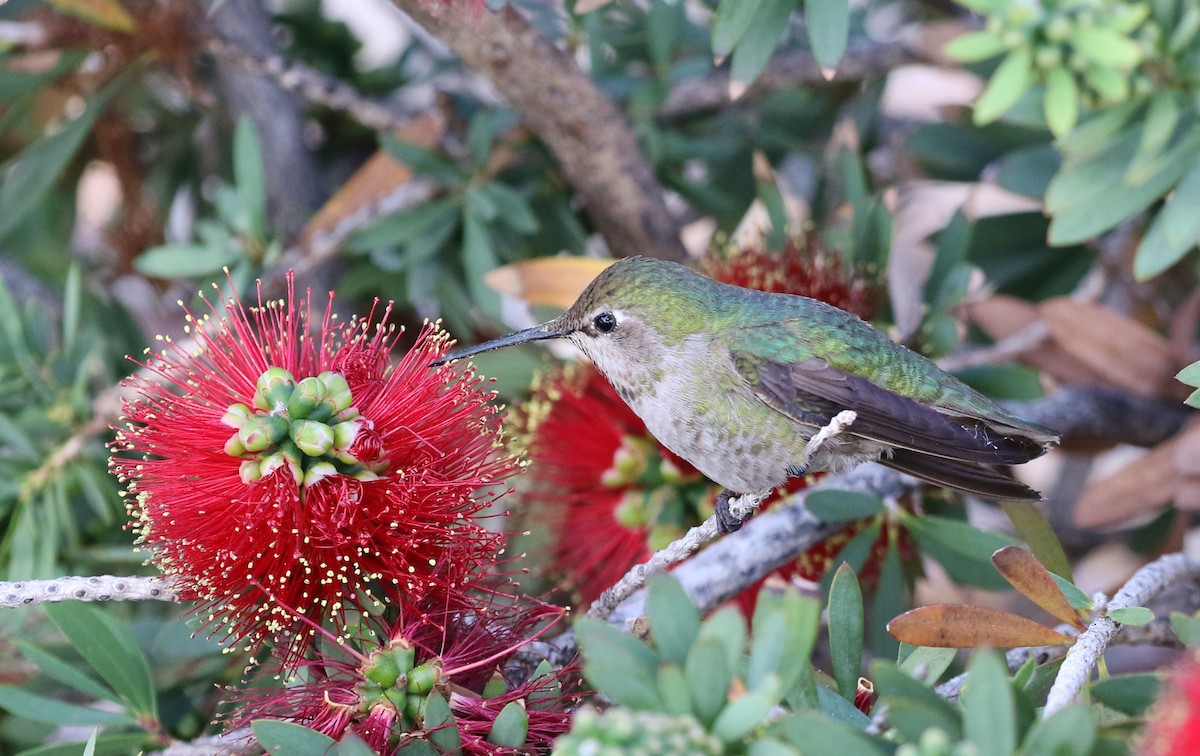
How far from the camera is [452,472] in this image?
1031 mm

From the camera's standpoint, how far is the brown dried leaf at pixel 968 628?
2.85 feet

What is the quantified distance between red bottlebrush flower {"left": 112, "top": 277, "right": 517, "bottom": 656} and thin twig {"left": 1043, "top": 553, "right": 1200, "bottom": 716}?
1.59 feet

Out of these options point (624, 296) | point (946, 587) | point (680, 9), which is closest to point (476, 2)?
point (624, 296)

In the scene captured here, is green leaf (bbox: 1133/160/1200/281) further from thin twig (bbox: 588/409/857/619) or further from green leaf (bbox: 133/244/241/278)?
green leaf (bbox: 133/244/241/278)

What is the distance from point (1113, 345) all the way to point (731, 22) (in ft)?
2.57

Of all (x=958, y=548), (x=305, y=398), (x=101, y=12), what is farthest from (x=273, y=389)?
(x=101, y=12)

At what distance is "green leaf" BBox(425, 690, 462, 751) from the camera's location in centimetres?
84

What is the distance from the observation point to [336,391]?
0.96 m

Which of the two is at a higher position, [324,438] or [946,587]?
[324,438]

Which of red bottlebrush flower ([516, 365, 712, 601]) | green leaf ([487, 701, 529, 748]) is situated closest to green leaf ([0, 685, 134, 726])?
green leaf ([487, 701, 529, 748])

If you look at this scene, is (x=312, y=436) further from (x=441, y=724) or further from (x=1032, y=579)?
(x=1032, y=579)

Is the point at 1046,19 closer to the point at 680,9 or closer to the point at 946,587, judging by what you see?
the point at 680,9

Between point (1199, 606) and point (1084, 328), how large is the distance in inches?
16.3

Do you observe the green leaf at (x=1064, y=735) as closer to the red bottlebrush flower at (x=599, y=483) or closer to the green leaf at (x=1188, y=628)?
the green leaf at (x=1188, y=628)
